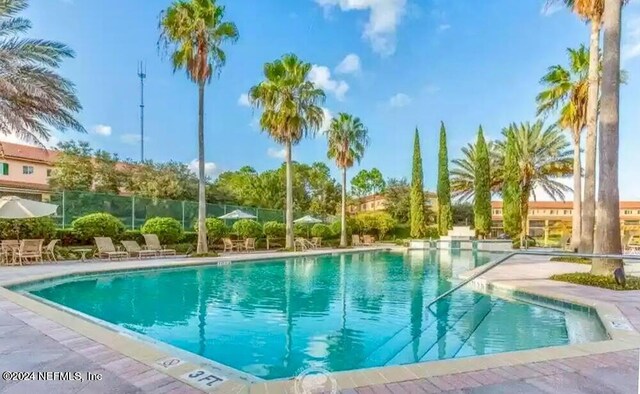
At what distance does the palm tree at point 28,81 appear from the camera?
1136cm

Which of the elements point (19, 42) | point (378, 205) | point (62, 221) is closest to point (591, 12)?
point (19, 42)

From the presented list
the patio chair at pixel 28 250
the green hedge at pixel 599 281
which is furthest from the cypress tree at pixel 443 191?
the patio chair at pixel 28 250

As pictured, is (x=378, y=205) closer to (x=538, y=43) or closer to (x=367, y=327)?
(x=538, y=43)

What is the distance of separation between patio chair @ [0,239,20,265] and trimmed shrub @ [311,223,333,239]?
16677mm

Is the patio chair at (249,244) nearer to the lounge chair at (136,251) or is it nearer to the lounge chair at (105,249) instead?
the lounge chair at (136,251)

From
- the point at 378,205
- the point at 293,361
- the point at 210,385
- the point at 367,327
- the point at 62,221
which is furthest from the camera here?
the point at 378,205

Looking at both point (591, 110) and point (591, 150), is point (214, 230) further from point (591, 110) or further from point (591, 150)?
point (591, 110)

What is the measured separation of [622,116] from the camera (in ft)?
30.4

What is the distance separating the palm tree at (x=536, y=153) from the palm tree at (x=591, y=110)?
51.3 ft

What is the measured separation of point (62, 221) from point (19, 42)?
7353mm

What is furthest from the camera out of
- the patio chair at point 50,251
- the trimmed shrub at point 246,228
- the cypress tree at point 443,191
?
the cypress tree at point 443,191

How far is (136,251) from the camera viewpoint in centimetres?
1574

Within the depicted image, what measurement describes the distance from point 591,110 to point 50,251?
1856 centimetres

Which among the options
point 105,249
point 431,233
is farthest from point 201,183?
point 431,233
